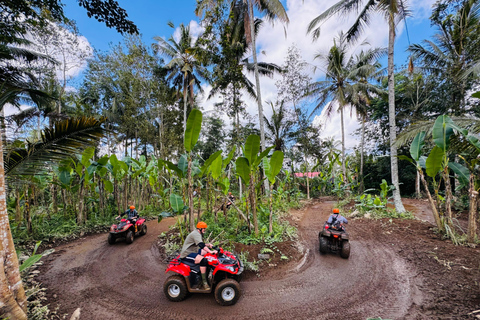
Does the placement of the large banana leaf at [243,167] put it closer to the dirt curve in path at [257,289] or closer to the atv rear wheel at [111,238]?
the dirt curve in path at [257,289]

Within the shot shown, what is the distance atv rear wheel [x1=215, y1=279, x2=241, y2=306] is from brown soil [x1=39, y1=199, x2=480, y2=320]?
115mm

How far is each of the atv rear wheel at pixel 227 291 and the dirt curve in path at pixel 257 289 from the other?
102 mm

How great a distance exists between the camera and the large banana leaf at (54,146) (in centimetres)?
287

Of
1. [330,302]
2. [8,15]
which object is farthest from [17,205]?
[330,302]

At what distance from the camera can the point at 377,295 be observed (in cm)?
346

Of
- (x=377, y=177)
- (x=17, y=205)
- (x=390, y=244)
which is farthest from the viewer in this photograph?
(x=377, y=177)

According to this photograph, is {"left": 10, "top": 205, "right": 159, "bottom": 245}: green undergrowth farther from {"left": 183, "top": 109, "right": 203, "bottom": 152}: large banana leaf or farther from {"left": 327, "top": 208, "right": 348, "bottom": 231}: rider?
{"left": 327, "top": 208, "right": 348, "bottom": 231}: rider

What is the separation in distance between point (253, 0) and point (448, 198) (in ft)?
35.0

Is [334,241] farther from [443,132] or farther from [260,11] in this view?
[260,11]

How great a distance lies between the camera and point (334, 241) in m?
5.15

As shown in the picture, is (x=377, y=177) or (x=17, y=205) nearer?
(x=17, y=205)

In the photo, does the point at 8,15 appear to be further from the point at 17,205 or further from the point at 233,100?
the point at 233,100

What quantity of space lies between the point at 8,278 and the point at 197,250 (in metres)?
2.39

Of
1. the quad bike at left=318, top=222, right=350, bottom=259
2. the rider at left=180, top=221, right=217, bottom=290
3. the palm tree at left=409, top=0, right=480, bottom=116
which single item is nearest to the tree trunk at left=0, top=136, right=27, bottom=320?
the rider at left=180, top=221, right=217, bottom=290
